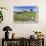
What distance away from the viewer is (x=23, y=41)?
15.6 ft

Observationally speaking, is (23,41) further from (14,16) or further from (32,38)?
(14,16)

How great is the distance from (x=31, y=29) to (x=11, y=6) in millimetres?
924

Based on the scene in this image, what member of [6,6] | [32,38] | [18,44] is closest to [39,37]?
[32,38]

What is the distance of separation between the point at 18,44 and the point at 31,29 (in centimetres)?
61

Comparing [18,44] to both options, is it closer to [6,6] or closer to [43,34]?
[43,34]

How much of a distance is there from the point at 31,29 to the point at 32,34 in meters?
0.16

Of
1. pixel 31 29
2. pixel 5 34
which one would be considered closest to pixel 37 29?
pixel 31 29

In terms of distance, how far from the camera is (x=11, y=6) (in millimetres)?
4926

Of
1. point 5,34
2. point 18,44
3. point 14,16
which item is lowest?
point 18,44

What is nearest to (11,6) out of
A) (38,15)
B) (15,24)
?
(15,24)

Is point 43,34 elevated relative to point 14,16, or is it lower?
lower

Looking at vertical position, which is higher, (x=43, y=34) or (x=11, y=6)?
(x=11, y=6)

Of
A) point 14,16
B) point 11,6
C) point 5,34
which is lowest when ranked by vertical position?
point 5,34

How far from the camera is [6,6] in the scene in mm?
4945
